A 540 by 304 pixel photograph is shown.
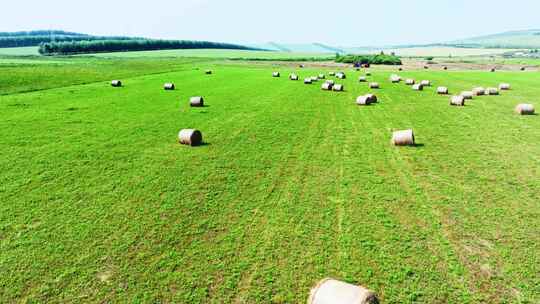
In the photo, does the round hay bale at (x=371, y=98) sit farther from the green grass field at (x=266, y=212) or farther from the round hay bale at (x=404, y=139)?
the round hay bale at (x=404, y=139)

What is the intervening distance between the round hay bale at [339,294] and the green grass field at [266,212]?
1.95 feet

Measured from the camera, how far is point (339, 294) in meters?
5.65

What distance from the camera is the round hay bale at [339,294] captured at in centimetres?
551

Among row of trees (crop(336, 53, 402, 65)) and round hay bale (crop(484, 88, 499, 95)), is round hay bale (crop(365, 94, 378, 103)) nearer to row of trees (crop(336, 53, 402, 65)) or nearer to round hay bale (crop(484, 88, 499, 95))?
round hay bale (crop(484, 88, 499, 95))

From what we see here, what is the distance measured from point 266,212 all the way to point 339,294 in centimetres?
403

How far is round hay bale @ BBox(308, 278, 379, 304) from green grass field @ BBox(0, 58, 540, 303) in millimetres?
594

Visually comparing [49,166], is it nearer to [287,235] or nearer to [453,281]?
[287,235]

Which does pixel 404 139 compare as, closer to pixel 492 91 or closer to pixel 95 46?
pixel 492 91

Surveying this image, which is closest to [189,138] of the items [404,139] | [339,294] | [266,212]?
[266,212]

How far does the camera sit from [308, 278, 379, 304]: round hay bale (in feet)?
18.1

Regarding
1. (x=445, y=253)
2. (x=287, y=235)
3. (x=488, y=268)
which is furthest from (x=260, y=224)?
(x=488, y=268)

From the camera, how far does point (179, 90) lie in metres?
35.5

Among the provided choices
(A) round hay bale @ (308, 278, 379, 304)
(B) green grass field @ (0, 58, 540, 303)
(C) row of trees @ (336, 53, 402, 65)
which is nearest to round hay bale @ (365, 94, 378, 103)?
(B) green grass field @ (0, 58, 540, 303)

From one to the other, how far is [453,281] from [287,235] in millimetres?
3649
